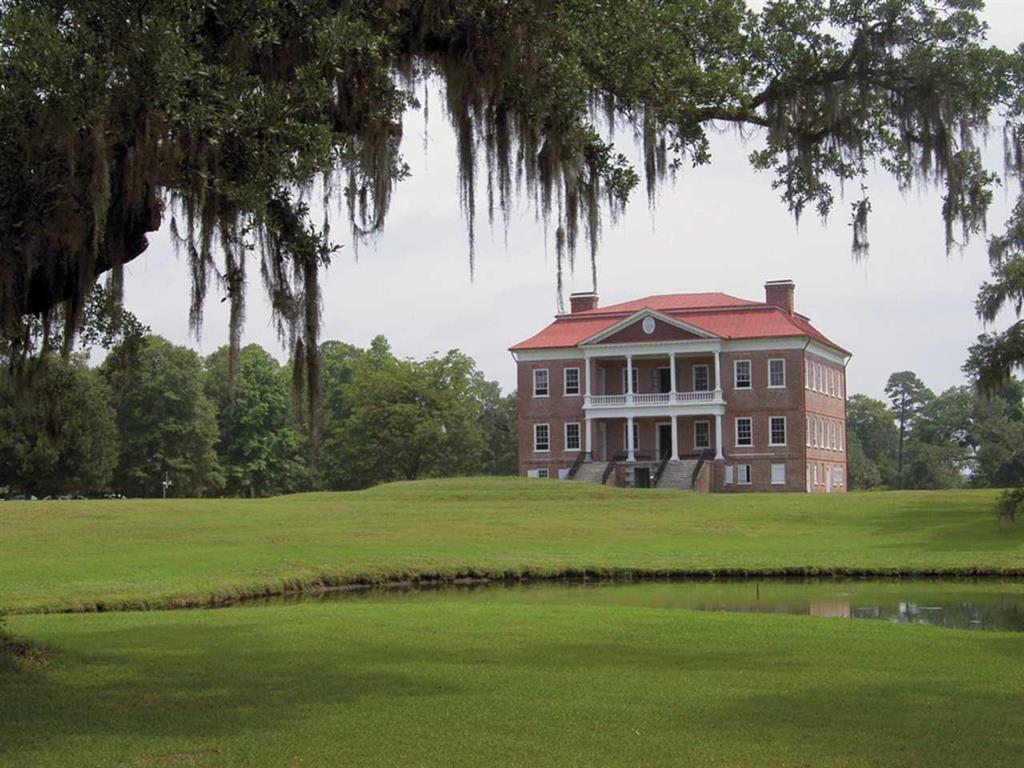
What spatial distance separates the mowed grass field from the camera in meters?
8.37

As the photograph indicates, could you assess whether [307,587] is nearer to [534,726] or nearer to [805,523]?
[534,726]

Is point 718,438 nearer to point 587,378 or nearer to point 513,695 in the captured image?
point 587,378

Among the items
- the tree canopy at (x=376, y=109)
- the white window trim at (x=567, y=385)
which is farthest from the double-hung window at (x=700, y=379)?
the tree canopy at (x=376, y=109)

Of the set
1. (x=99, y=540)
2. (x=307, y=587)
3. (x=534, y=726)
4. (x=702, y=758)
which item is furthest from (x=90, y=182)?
(x=99, y=540)

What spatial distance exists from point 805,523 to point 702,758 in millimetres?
31151

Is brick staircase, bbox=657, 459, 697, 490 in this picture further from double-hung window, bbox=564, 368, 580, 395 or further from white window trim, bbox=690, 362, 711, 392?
double-hung window, bbox=564, 368, 580, 395

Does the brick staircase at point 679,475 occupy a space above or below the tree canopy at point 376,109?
below

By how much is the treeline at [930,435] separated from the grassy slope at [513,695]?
209ft

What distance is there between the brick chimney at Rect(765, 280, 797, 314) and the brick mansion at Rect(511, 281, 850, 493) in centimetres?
5

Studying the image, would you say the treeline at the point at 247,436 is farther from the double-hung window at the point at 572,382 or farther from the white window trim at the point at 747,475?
the white window trim at the point at 747,475

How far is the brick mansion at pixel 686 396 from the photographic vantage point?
61.4 meters

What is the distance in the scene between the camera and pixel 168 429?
239ft

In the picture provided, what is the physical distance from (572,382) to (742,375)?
27.7 feet

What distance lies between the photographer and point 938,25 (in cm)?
1183
